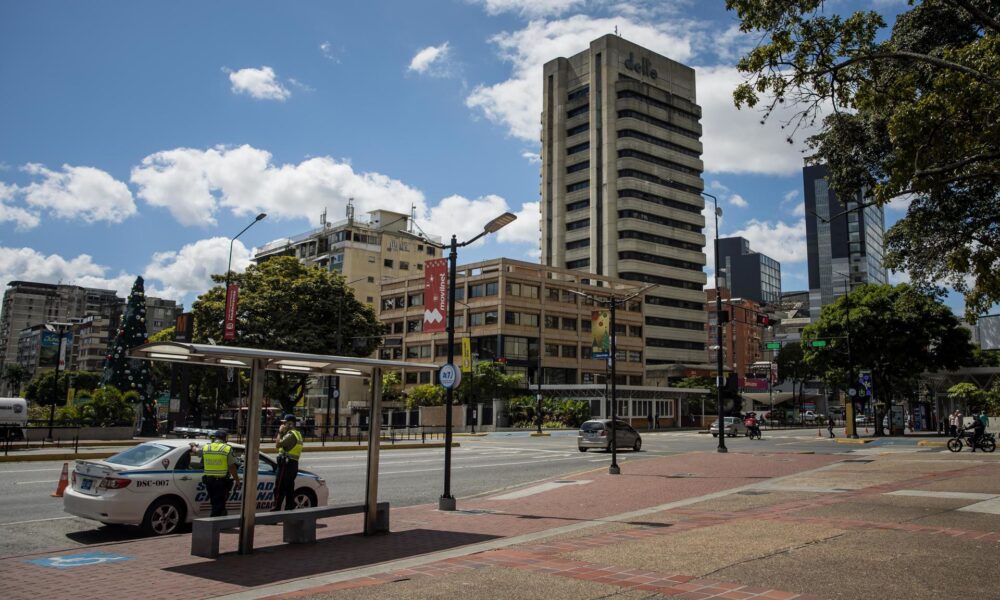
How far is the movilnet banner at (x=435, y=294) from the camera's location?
16797mm

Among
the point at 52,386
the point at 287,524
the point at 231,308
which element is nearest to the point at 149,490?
the point at 287,524

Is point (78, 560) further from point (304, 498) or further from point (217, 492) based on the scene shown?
point (304, 498)

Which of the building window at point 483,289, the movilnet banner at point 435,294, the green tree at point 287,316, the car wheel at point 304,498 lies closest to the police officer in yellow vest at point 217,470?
the car wheel at point 304,498

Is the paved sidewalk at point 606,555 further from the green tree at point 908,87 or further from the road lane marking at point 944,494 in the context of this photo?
the green tree at point 908,87

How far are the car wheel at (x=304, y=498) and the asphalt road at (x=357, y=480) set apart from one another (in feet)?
8.27

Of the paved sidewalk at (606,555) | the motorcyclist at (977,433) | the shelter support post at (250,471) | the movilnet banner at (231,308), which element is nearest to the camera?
the paved sidewalk at (606,555)

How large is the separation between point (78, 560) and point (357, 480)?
1110cm

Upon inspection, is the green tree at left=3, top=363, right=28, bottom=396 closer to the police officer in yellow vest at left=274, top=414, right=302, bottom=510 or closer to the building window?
the building window

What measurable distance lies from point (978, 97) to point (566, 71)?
114 metres

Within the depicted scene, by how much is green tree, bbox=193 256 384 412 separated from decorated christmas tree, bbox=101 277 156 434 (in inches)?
256

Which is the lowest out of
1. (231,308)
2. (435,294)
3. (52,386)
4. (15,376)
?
(52,386)

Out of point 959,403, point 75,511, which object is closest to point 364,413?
point 959,403

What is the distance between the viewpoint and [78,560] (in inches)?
354

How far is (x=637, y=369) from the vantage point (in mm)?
89125
